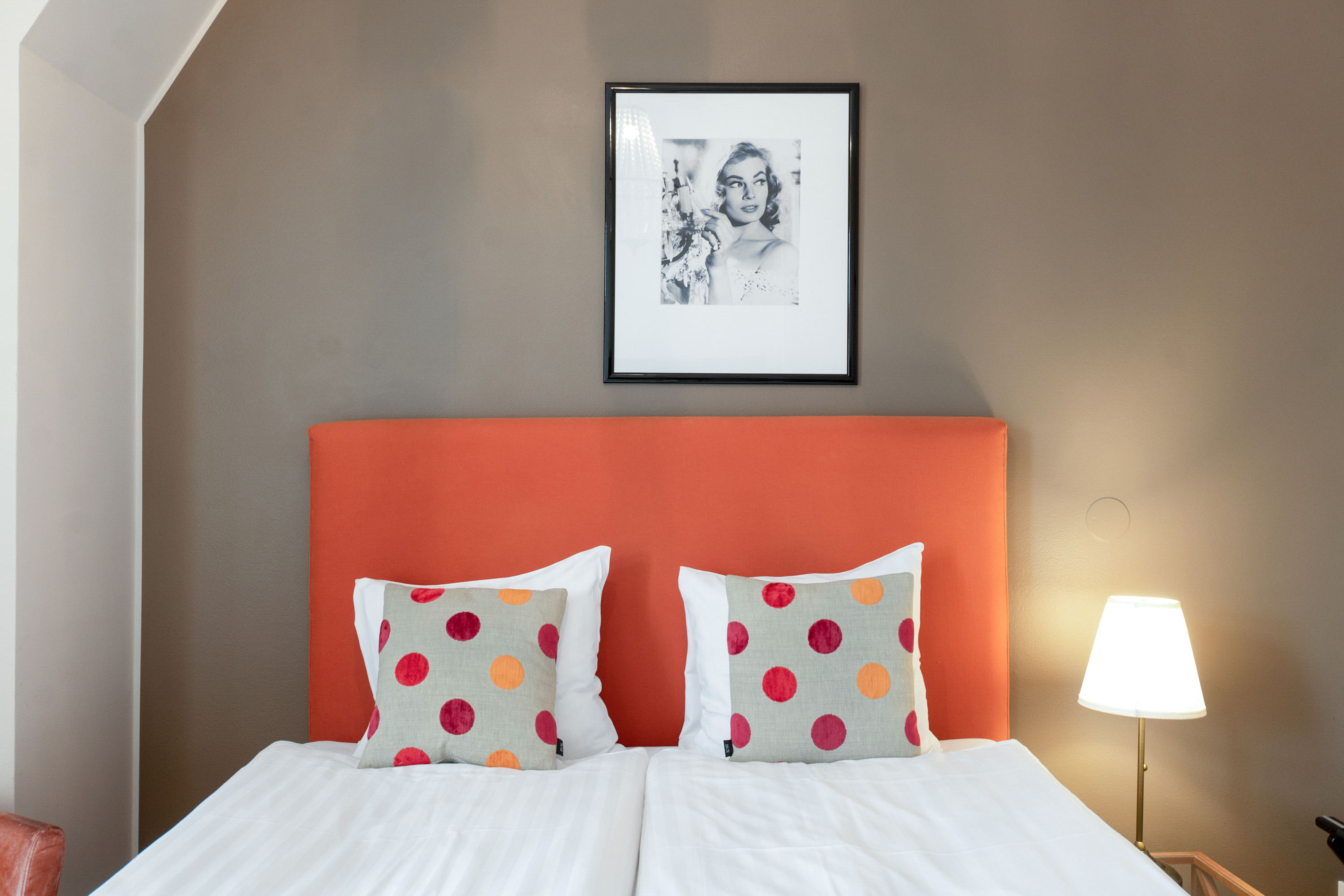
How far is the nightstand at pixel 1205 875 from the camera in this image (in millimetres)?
1843

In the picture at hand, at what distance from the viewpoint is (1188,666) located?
6.16 feet

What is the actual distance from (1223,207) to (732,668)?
6.10 ft

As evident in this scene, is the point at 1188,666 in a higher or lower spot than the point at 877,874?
higher

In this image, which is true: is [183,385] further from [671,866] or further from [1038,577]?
[1038,577]

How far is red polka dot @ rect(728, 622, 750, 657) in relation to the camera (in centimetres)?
175

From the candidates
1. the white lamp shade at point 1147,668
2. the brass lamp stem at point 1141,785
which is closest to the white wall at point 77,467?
the white lamp shade at point 1147,668

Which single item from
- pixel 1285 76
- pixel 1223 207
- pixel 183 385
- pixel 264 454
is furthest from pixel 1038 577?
pixel 183 385

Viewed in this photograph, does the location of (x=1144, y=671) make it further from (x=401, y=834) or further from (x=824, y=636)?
(x=401, y=834)

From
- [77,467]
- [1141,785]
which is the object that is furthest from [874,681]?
[77,467]

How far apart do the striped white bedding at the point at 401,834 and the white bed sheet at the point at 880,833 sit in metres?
0.10

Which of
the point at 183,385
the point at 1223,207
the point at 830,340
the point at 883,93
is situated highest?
the point at 883,93

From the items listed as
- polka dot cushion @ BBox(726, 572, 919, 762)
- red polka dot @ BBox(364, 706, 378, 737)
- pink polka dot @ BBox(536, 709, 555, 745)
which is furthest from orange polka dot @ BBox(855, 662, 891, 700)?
red polka dot @ BBox(364, 706, 378, 737)

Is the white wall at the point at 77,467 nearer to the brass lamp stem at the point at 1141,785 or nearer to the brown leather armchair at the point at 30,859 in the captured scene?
the brown leather armchair at the point at 30,859

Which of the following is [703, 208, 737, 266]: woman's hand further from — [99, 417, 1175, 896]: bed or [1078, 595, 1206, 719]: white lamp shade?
[1078, 595, 1206, 719]: white lamp shade
